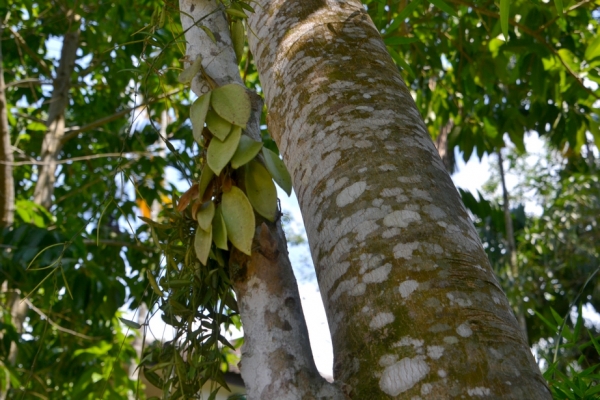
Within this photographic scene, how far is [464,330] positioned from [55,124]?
10.7 ft

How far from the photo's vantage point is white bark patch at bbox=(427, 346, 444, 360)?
646 millimetres

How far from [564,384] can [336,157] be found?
1.96ft

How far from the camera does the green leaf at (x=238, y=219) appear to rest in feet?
2.37

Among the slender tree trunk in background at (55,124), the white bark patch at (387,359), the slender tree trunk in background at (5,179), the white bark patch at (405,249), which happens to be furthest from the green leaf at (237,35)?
the slender tree trunk in background at (55,124)

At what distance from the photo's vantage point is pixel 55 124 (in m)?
3.50

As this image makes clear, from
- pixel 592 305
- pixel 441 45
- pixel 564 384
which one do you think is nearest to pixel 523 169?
pixel 592 305

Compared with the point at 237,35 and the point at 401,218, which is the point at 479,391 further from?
the point at 237,35

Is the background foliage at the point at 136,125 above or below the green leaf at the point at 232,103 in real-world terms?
above

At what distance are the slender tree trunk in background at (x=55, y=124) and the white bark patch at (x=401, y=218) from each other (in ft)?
8.79

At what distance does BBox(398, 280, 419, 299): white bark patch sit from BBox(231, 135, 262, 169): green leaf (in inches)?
9.1

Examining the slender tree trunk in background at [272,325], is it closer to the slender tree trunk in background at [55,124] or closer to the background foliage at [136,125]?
the background foliage at [136,125]

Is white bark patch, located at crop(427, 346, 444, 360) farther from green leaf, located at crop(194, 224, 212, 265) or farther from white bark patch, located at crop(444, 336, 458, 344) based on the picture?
green leaf, located at crop(194, 224, 212, 265)

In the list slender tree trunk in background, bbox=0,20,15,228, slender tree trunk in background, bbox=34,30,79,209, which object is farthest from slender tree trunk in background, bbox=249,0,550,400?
slender tree trunk in background, bbox=34,30,79,209

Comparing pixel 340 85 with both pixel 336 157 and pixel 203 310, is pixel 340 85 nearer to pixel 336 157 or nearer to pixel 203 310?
pixel 336 157
